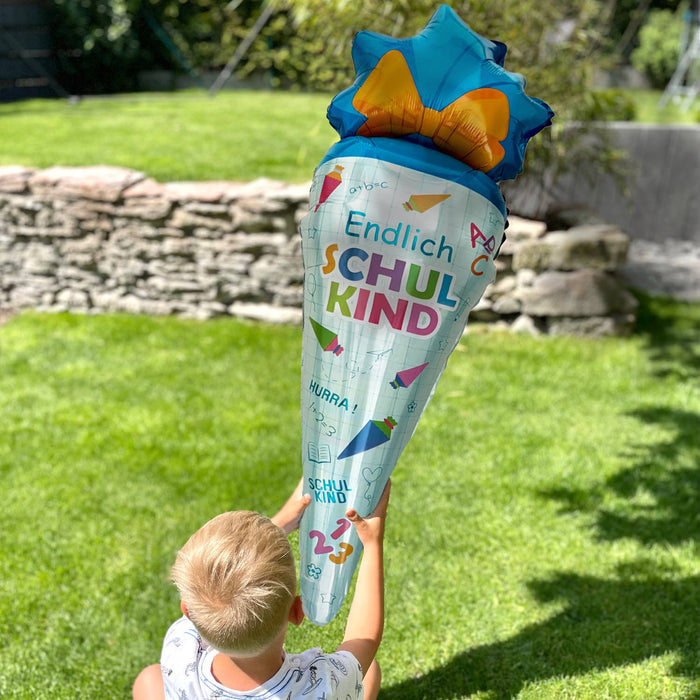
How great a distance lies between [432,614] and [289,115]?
23.9 feet

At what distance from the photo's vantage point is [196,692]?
1587mm

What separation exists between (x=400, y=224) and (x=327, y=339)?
0.31 m

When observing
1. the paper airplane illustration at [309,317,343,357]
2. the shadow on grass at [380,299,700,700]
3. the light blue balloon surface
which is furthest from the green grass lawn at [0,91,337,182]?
the paper airplane illustration at [309,317,343,357]

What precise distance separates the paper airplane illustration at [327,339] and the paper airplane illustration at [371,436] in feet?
0.60

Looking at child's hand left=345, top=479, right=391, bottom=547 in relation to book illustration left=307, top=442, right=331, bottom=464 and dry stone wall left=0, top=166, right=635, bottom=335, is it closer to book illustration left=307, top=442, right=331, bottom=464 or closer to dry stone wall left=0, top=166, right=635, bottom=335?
book illustration left=307, top=442, right=331, bottom=464

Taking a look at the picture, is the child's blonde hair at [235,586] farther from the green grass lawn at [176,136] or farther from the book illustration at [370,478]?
the green grass lawn at [176,136]

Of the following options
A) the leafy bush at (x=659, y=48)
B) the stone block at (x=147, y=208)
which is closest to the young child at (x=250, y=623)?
the stone block at (x=147, y=208)

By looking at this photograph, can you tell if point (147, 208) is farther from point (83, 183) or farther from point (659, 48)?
point (659, 48)

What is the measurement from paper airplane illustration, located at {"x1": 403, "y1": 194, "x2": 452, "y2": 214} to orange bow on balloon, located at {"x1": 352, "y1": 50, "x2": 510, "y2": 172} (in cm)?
13

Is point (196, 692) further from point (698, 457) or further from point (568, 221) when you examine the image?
point (568, 221)

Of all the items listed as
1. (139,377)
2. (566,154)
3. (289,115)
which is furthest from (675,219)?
(139,377)

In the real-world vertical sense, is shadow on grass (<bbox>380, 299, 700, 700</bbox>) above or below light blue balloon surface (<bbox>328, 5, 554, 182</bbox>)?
below

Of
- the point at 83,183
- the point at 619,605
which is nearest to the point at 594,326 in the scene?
the point at 619,605

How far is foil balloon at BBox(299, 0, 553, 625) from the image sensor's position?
65.6 inches
